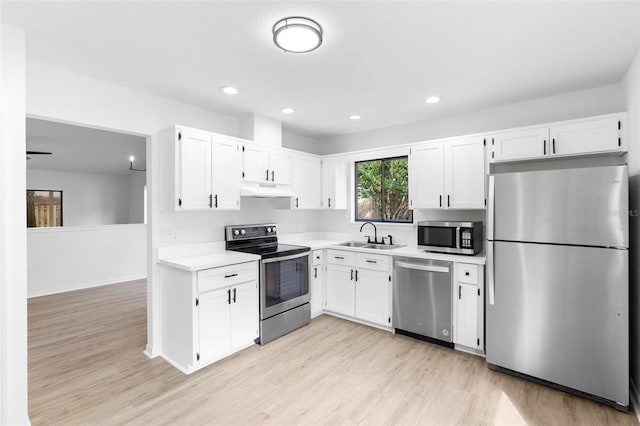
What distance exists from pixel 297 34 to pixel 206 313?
2441 mm

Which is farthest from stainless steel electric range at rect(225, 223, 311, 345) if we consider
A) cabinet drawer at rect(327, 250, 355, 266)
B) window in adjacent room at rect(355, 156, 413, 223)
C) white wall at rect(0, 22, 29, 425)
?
white wall at rect(0, 22, 29, 425)

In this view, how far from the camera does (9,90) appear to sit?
6.49ft

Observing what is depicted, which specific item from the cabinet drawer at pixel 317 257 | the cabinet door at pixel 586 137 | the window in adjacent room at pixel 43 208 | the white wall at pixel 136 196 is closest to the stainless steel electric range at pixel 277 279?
the cabinet drawer at pixel 317 257

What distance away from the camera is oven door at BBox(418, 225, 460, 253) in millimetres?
3279

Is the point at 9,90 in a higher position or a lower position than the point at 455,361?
higher

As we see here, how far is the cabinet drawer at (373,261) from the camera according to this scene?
3664 millimetres

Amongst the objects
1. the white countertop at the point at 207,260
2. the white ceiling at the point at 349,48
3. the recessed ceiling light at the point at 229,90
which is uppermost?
the recessed ceiling light at the point at 229,90

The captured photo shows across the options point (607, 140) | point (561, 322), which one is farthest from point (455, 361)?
point (607, 140)

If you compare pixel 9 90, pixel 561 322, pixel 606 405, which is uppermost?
pixel 9 90

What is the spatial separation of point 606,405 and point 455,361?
108 centimetres

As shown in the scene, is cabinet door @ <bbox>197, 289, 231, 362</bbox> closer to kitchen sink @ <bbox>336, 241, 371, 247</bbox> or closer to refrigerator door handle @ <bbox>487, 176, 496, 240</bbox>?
kitchen sink @ <bbox>336, 241, 371, 247</bbox>

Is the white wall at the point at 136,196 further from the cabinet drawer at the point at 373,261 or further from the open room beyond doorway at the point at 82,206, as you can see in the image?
the cabinet drawer at the point at 373,261

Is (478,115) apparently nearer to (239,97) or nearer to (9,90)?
(239,97)

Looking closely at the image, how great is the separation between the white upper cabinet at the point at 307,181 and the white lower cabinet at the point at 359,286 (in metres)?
0.81
